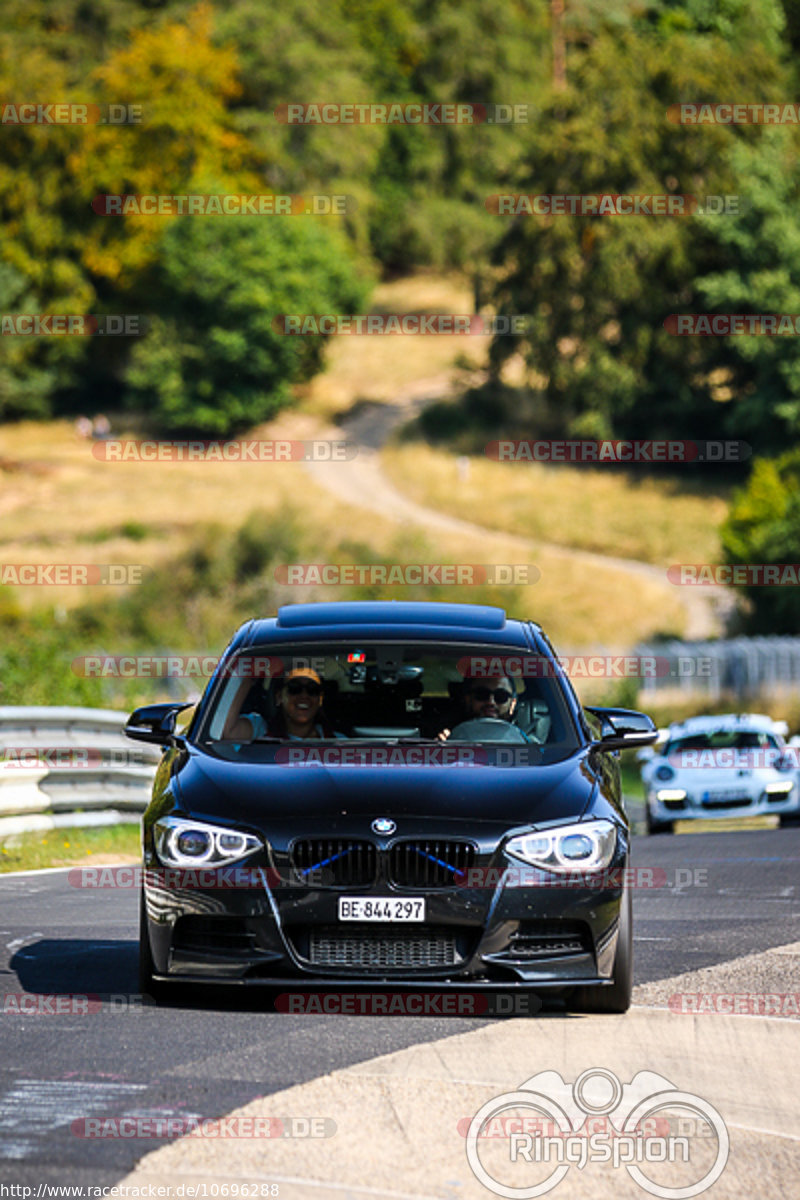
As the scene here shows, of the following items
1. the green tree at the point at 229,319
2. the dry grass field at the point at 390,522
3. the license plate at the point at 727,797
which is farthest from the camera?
the green tree at the point at 229,319

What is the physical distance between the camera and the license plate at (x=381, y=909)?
22.2 ft

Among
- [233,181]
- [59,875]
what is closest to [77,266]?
[233,181]

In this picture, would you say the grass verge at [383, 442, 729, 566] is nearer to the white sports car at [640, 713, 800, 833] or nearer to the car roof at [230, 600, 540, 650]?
the white sports car at [640, 713, 800, 833]

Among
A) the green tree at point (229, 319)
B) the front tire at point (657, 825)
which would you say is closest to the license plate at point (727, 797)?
the front tire at point (657, 825)

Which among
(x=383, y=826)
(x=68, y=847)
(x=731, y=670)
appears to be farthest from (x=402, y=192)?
(x=383, y=826)

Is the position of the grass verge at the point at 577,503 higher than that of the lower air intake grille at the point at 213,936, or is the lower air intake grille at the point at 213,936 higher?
the lower air intake grille at the point at 213,936

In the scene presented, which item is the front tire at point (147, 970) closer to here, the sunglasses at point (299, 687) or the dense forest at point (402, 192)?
the sunglasses at point (299, 687)

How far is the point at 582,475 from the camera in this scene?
7512 cm

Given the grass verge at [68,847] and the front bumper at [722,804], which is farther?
the front bumper at [722,804]

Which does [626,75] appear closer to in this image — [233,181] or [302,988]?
[233,181]

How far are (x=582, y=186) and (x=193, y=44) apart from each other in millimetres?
28381

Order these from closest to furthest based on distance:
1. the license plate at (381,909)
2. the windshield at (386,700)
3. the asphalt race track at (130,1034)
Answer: the asphalt race track at (130,1034) → the license plate at (381,909) → the windshield at (386,700)

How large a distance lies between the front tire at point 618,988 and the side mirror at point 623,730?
34.4 inches

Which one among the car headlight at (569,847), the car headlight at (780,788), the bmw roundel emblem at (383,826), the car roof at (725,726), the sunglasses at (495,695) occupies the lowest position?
the car headlight at (780,788)
